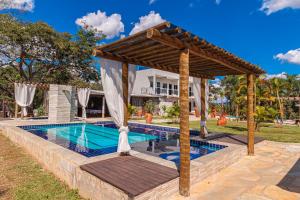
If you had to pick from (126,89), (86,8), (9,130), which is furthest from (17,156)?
(86,8)

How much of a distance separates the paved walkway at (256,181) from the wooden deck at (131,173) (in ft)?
1.85

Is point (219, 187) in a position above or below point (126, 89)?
below

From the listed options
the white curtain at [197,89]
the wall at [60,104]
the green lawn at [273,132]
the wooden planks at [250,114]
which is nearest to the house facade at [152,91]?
the wall at [60,104]

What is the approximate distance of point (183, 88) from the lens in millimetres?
3998

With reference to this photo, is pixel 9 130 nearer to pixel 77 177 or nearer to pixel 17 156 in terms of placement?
pixel 17 156

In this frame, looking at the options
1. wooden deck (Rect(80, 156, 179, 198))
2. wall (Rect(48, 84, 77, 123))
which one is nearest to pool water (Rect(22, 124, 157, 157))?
wall (Rect(48, 84, 77, 123))

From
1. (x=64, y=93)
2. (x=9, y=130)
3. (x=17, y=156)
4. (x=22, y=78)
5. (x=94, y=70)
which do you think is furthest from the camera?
(x=94, y=70)

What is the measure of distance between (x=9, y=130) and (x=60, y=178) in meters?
6.62

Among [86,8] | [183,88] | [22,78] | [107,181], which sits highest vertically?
[86,8]

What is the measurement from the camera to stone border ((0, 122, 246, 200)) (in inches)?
143

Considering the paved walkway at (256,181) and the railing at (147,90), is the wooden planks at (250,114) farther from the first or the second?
the railing at (147,90)

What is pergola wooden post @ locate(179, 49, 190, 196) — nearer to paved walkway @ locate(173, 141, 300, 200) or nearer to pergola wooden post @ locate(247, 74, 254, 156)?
paved walkway @ locate(173, 141, 300, 200)

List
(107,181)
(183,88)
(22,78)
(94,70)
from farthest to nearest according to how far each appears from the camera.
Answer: (94,70), (22,78), (183,88), (107,181)

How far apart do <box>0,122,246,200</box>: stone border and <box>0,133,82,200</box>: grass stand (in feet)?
0.65
